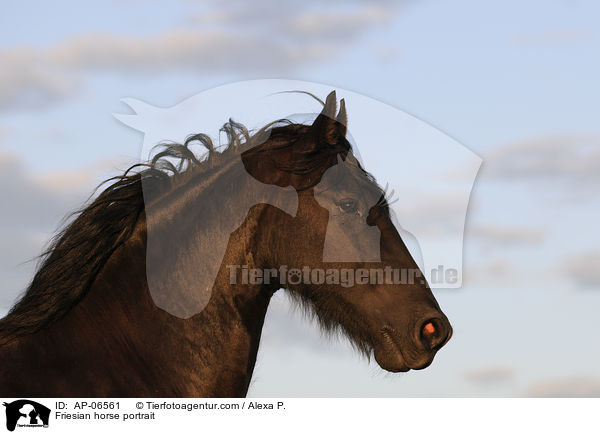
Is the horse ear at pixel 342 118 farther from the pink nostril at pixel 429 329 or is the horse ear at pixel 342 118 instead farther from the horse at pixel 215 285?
the pink nostril at pixel 429 329

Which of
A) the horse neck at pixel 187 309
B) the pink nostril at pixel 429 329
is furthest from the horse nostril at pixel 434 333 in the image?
the horse neck at pixel 187 309

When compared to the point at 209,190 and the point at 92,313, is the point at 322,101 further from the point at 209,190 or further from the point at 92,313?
the point at 92,313

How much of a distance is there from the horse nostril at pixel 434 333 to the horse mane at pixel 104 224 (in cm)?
153

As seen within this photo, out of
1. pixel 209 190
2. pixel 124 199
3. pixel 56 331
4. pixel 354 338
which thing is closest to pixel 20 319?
pixel 56 331

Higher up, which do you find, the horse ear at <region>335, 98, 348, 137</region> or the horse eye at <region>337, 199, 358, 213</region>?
the horse ear at <region>335, 98, 348, 137</region>

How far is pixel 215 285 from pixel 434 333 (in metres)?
1.71

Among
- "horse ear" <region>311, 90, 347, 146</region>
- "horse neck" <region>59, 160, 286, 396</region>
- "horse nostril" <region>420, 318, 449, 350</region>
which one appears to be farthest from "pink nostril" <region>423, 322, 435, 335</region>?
"horse ear" <region>311, 90, 347, 146</region>

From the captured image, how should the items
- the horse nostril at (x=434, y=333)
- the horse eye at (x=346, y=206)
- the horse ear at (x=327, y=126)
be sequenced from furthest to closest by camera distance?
the horse ear at (x=327, y=126) → the horse eye at (x=346, y=206) → the horse nostril at (x=434, y=333)

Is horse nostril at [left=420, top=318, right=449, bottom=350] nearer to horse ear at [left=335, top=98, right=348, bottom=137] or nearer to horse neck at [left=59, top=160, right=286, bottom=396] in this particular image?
horse neck at [left=59, top=160, right=286, bottom=396]

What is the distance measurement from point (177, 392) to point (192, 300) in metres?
0.71

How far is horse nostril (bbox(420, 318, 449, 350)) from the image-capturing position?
5.87 metres

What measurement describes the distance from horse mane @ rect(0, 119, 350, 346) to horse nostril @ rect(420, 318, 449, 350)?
153cm

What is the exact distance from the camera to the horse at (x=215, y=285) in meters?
5.89

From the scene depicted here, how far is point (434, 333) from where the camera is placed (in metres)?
5.88
